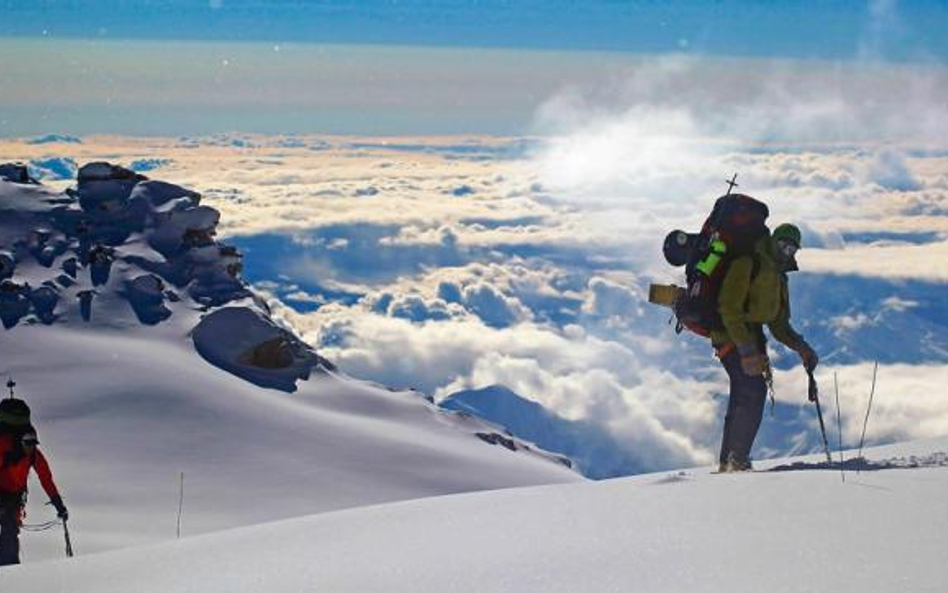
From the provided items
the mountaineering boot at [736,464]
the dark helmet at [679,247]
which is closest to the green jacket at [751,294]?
the dark helmet at [679,247]

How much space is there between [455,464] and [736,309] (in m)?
27.9

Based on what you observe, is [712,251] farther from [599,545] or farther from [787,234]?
[599,545]

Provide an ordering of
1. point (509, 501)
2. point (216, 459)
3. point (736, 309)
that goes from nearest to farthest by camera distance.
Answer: point (509, 501)
point (736, 309)
point (216, 459)

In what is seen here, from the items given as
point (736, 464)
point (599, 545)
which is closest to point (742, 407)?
point (736, 464)

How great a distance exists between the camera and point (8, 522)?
11445 millimetres

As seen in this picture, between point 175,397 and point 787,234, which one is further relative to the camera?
point 175,397

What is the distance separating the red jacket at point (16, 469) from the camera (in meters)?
11.5

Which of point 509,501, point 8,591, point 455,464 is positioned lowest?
point 455,464

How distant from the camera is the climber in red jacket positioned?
11445 mm

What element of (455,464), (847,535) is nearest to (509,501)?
(847,535)

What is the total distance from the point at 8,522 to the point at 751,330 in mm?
7617

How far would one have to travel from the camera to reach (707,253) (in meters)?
10.6

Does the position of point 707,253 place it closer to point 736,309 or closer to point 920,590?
point 736,309

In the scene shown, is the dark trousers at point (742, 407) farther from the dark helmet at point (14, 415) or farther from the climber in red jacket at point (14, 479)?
the dark helmet at point (14, 415)
